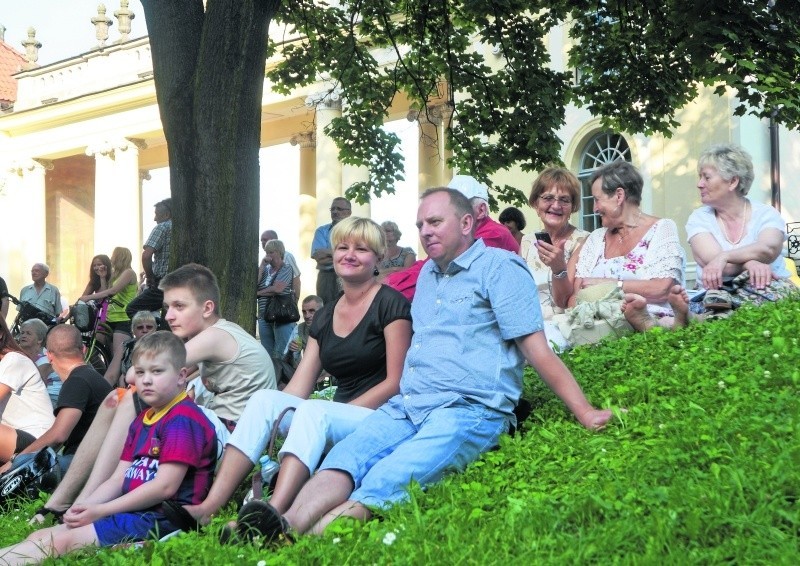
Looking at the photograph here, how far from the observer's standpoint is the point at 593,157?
28000 millimetres

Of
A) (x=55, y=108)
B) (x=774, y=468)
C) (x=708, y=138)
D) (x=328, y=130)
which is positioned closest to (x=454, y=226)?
(x=774, y=468)

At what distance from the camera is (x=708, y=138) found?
2519 centimetres

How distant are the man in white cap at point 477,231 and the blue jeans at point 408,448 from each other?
127cm

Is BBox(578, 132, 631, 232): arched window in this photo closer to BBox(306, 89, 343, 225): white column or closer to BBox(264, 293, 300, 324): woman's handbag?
BBox(306, 89, 343, 225): white column

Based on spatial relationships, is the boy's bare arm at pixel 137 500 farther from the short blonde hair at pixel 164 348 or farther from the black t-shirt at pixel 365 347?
the black t-shirt at pixel 365 347

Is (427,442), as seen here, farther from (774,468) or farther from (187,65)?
(187,65)

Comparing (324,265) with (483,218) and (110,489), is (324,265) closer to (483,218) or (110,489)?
(483,218)

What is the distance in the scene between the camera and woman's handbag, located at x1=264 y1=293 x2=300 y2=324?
1711 cm

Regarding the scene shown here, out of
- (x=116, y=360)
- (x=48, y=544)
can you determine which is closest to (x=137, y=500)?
(x=48, y=544)

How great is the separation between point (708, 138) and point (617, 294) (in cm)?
1739

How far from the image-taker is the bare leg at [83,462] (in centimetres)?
760

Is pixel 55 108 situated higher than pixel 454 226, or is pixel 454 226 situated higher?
pixel 55 108

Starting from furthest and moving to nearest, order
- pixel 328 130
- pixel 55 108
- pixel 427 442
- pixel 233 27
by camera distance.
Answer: pixel 55 108
pixel 328 130
pixel 233 27
pixel 427 442

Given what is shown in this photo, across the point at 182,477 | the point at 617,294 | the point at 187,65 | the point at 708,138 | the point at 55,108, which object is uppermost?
the point at 55,108
